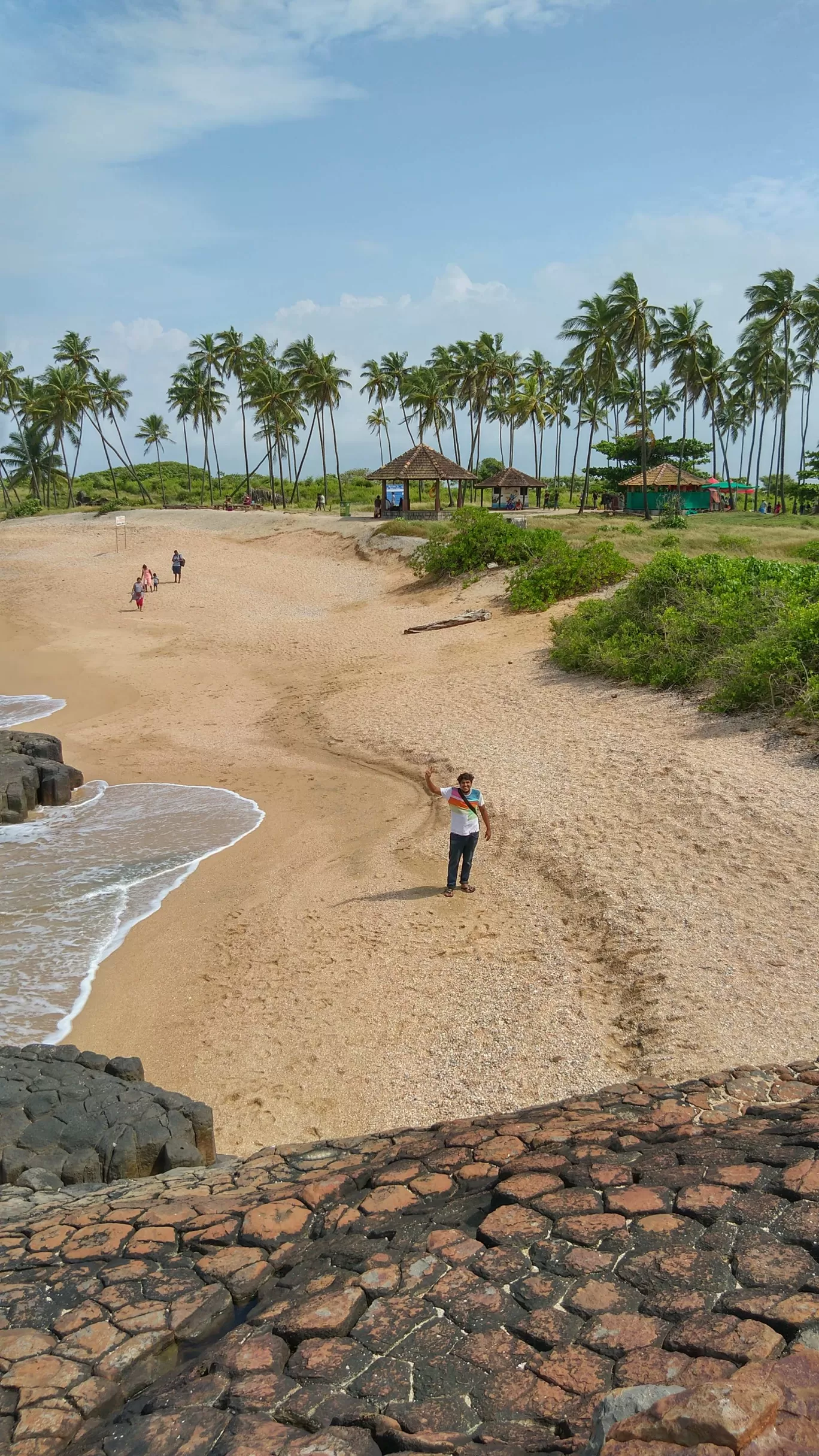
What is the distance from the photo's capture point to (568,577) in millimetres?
23656

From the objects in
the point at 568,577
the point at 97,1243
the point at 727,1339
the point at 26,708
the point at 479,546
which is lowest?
the point at 26,708

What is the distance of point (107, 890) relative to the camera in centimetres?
1142

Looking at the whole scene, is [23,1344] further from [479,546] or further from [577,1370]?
[479,546]

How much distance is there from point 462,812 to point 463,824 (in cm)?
11

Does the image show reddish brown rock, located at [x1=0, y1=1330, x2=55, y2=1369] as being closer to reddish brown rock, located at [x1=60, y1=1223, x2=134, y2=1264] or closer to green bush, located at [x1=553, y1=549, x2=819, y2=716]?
reddish brown rock, located at [x1=60, y1=1223, x2=134, y2=1264]

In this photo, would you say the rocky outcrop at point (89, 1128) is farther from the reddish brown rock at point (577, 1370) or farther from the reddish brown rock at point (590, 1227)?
the reddish brown rock at point (577, 1370)

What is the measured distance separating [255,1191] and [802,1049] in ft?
12.3

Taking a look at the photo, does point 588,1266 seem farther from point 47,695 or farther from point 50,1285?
point 47,695

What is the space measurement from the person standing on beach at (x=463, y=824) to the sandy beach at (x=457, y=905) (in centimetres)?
30

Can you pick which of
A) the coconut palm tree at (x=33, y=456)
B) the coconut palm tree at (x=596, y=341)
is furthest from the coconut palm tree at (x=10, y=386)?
the coconut palm tree at (x=596, y=341)

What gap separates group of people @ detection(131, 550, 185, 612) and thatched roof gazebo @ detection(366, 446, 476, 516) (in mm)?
10411

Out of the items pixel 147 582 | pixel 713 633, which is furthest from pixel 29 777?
pixel 147 582

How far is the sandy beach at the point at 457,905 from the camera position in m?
7.21

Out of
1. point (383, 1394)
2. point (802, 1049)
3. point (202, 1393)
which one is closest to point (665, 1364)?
point (383, 1394)
